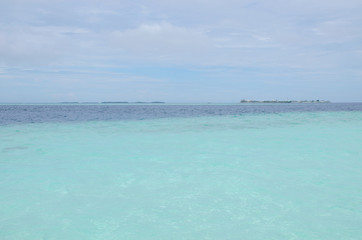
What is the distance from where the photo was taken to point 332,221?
4484 millimetres

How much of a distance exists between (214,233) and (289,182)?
3.10m

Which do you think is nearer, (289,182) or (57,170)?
(289,182)

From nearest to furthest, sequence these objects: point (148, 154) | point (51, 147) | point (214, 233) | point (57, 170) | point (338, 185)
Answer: point (214, 233) < point (338, 185) < point (57, 170) < point (148, 154) < point (51, 147)

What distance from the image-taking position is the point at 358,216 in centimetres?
462

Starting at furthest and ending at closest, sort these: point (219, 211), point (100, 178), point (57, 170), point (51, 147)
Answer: point (51, 147), point (57, 170), point (100, 178), point (219, 211)

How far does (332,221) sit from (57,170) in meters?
6.64

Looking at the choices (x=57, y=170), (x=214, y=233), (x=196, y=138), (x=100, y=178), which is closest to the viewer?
(x=214, y=233)

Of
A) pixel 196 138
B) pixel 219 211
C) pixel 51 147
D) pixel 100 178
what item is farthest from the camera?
pixel 196 138

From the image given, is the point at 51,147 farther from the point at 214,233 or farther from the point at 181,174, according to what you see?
the point at 214,233

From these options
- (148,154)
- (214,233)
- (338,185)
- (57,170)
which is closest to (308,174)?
Answer: (338,185)

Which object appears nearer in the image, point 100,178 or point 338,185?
point 338,185

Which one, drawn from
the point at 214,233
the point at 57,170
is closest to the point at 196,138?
the point at 57,170

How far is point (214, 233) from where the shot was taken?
4148mm

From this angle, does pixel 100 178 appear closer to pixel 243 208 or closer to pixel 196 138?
pixel 243 208
